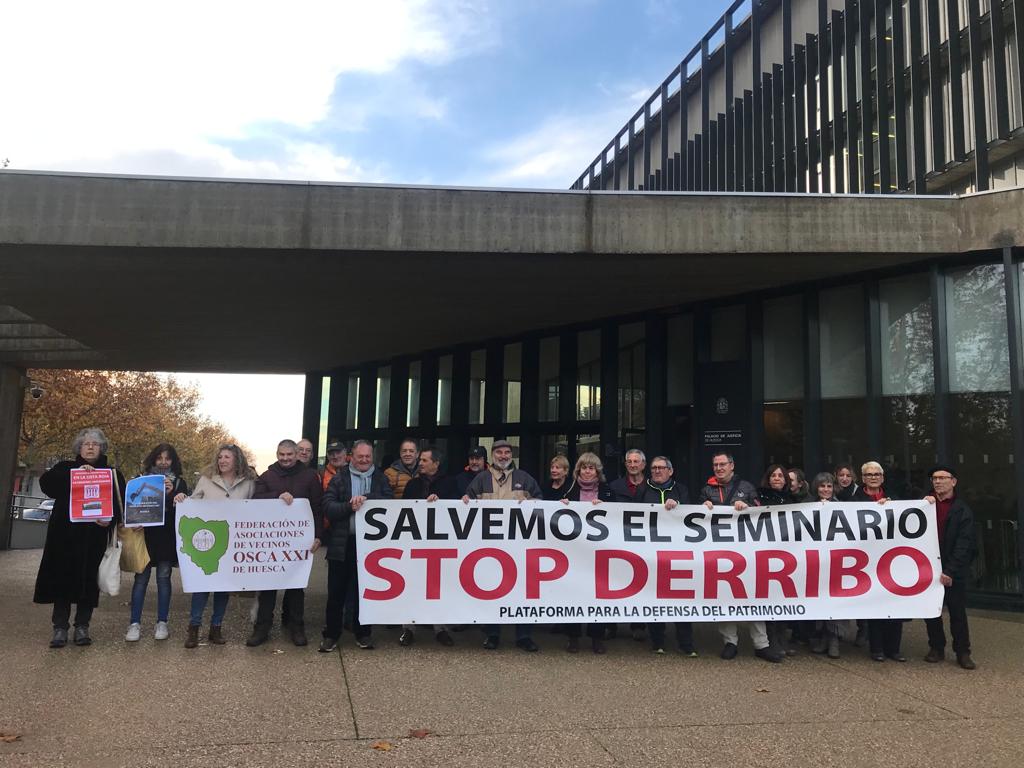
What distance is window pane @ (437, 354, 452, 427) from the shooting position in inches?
695

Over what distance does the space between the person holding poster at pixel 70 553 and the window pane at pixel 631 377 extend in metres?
8.49

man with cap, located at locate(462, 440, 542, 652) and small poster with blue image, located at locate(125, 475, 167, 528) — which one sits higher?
man with cap, located at locate(462, 440, 542, 652)

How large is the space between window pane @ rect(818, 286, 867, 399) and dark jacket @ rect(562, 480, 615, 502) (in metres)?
5.21

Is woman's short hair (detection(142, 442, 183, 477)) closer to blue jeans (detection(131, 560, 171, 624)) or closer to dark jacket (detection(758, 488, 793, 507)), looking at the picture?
blue jeans (detection(131, 560, 171, 624))

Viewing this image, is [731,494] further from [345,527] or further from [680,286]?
[680,286]

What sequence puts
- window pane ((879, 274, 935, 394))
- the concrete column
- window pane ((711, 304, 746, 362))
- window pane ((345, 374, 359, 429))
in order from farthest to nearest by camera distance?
window pane ((345, 374, 359, 429)) < the concrete column < window pane ((711, 304, 746, 362)) < window pane ((879, 274, 935, 394))

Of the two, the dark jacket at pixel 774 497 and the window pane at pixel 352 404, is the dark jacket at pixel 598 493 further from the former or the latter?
the window pane at pixel 352 404

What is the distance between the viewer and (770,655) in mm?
6156

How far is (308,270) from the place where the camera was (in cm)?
1002

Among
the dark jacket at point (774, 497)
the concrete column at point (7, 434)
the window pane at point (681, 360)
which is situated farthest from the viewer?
the concrete column at point (7, 434)

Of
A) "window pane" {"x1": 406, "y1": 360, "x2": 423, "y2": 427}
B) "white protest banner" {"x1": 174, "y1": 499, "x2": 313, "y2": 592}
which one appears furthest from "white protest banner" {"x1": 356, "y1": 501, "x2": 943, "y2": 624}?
"window pane" {"x1": 406, "y1": 360, "x2": 423, "y2": 427}

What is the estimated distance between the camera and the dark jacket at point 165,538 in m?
6.51

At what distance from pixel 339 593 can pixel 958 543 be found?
4916 millimetres

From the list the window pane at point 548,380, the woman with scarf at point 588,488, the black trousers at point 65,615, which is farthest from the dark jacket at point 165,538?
the window pane at point 548,380
